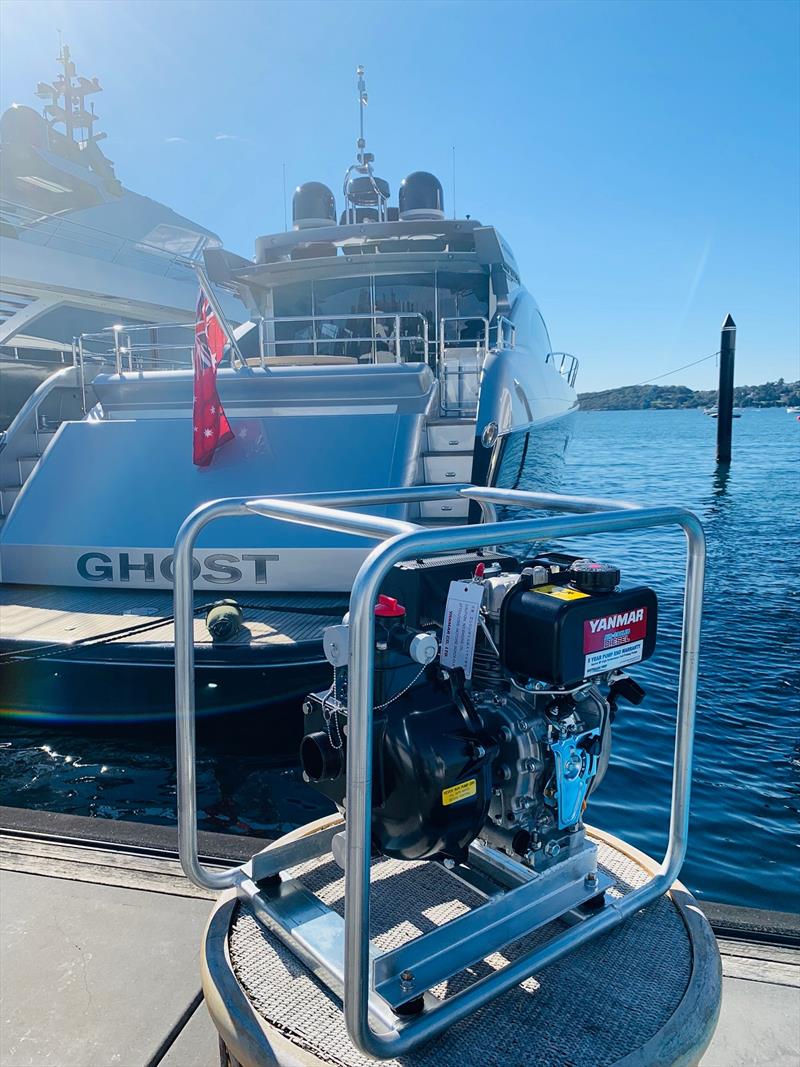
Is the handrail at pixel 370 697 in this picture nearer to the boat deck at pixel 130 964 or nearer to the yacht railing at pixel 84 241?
the boat deck at pixel 130 964

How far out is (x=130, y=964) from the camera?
2586 millimetres

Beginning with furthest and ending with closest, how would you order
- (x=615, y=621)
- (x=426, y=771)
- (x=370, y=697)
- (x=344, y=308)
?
(x=344, y=308) < (x=615, y=621) < (x=426, y=771) < (x=370, y=697)

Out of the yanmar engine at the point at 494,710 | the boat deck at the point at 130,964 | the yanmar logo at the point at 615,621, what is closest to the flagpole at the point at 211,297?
the boat deck at the point at 130,964

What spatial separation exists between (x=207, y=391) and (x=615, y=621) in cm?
496

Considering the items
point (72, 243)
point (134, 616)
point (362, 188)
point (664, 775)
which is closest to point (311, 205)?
point (362, 188)

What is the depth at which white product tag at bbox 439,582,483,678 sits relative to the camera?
6.90 ft

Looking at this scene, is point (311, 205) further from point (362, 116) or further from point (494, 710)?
point (494, 710)

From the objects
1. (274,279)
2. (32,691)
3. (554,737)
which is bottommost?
(32,691)

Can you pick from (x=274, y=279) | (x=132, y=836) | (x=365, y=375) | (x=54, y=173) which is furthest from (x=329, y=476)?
(x=54, y=173)

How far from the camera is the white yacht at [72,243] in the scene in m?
22.9

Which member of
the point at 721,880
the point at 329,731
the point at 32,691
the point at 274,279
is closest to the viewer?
the point at 329,731

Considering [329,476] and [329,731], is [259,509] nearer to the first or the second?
[329,731]

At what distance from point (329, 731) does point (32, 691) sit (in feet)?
13.9

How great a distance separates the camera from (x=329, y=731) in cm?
202
